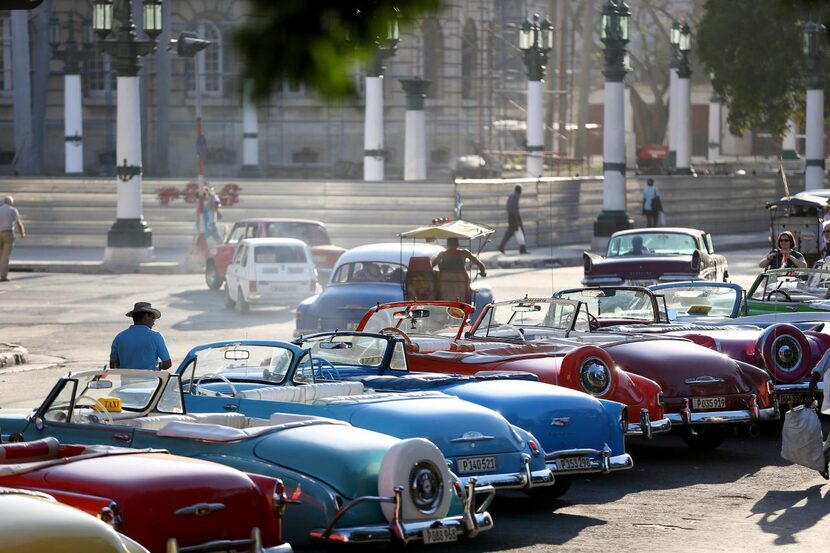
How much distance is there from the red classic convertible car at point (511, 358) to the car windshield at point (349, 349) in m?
1.03

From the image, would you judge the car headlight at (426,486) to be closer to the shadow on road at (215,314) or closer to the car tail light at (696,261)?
the shadow on road at (215,314)

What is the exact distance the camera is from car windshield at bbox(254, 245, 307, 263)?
84.1ft

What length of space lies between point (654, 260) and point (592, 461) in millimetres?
13484

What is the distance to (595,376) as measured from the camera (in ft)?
41.3

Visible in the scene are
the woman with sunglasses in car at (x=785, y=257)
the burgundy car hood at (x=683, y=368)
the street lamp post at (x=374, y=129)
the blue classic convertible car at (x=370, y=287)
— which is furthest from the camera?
the street lamp post at (x=374, y=129)

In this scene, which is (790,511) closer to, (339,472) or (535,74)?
(339,472)

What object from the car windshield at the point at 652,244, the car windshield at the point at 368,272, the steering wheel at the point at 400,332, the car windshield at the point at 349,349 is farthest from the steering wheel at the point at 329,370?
the car windshield at the point at 652,244

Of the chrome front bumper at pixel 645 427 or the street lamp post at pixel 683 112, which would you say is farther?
the street lamp post at pixel 683 112

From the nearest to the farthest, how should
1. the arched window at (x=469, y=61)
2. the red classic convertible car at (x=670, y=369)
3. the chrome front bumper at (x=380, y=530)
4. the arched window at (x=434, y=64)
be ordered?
1. the chrome front bumper at (x=380, y=530)
2. the red classic convertible car at (x=670, y=369)
3. the arched window at (x=434, y=64)
4. the arched window at (x=469, y=61)

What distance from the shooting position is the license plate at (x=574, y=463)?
10.9 metres

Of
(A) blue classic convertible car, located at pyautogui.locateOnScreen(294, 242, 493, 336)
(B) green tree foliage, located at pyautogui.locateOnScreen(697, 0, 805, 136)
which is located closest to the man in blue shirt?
(A) blue classic convertible car, located at pyautogui.locateOnScreen(294, 242, 493, 336)

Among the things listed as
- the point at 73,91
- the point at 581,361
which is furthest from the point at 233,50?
the point at 73,91

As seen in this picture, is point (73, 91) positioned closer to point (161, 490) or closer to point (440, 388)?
point (440, 388)

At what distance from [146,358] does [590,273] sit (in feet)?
41.4
